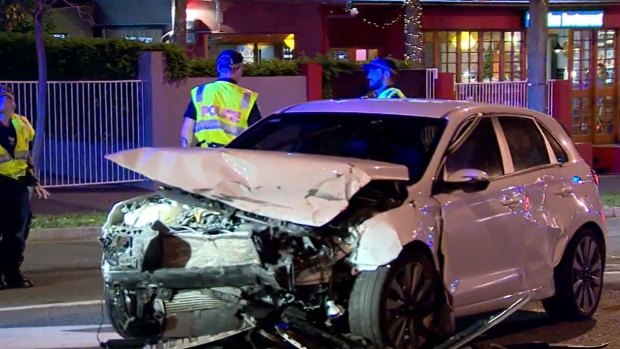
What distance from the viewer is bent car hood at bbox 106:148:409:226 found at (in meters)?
6.08

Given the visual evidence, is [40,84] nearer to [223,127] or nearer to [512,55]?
[223,127]

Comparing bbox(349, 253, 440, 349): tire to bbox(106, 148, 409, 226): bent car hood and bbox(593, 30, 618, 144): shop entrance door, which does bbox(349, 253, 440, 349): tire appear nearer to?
bbox(106, 148, 409, 226): bent car hood

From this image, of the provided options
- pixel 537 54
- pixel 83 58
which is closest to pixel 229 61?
pixel 83 58

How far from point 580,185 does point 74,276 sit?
4.91m

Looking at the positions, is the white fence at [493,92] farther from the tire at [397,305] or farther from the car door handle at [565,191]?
the tire at [397,305]

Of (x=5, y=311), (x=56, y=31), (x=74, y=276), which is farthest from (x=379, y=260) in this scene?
(x=56, y=31)

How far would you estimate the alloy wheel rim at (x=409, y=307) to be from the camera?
6.29 meters

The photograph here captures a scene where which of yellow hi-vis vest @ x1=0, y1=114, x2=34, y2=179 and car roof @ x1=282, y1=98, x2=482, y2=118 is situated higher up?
car roof @ x1=282, y1=98, x2=482, y2=118

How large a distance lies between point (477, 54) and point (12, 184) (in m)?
19.8

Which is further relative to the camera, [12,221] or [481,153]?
[12,221]

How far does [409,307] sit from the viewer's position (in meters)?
6.45

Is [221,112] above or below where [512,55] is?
below

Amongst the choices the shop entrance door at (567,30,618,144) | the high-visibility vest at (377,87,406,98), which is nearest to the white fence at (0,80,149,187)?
the high-visibility vest at (377,87,406,98)

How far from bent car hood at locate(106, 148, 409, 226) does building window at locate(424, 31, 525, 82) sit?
2102cm
